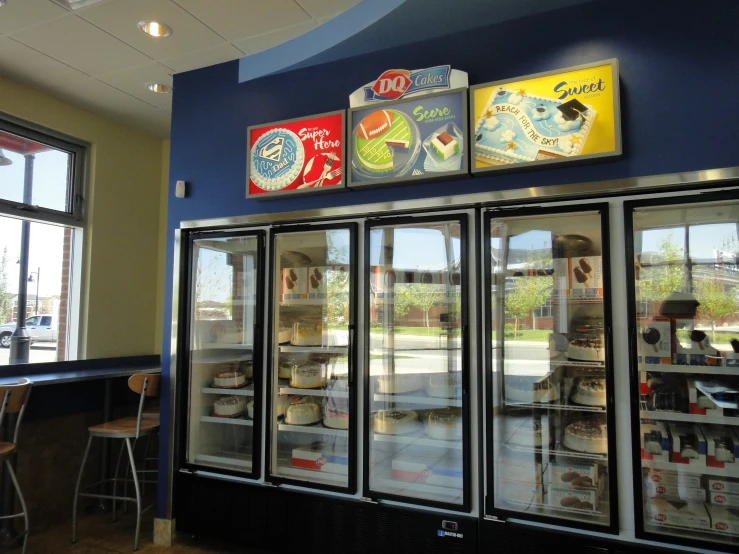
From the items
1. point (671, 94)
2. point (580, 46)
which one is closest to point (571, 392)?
point (671, 94)

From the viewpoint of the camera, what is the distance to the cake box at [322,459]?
3468 millimetres

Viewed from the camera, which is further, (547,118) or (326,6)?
(326,6)

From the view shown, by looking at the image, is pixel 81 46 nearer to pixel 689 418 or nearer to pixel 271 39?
pixel 271 39

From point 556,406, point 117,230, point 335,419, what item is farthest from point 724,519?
point 117,230

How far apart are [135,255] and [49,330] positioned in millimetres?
1085

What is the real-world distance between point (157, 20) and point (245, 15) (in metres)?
0.59

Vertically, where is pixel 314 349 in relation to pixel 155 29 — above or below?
below

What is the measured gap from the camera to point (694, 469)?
2.58m

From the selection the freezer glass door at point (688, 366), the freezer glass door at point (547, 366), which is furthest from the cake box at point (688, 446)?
the freezer glass door at point (547, 366)

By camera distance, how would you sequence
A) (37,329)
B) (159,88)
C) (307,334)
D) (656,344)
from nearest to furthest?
1. (656,344)
2. (307,334)
3. (159,88)
4. (37,329)

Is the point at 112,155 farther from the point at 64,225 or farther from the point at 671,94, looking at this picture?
the point at 671,94

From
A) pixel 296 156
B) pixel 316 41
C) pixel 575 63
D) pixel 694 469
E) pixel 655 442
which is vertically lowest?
pixel 694 469

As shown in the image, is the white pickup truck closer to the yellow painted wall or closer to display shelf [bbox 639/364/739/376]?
the yellow painted wall

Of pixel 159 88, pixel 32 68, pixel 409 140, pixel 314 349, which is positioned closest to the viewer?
pixel 409 140
